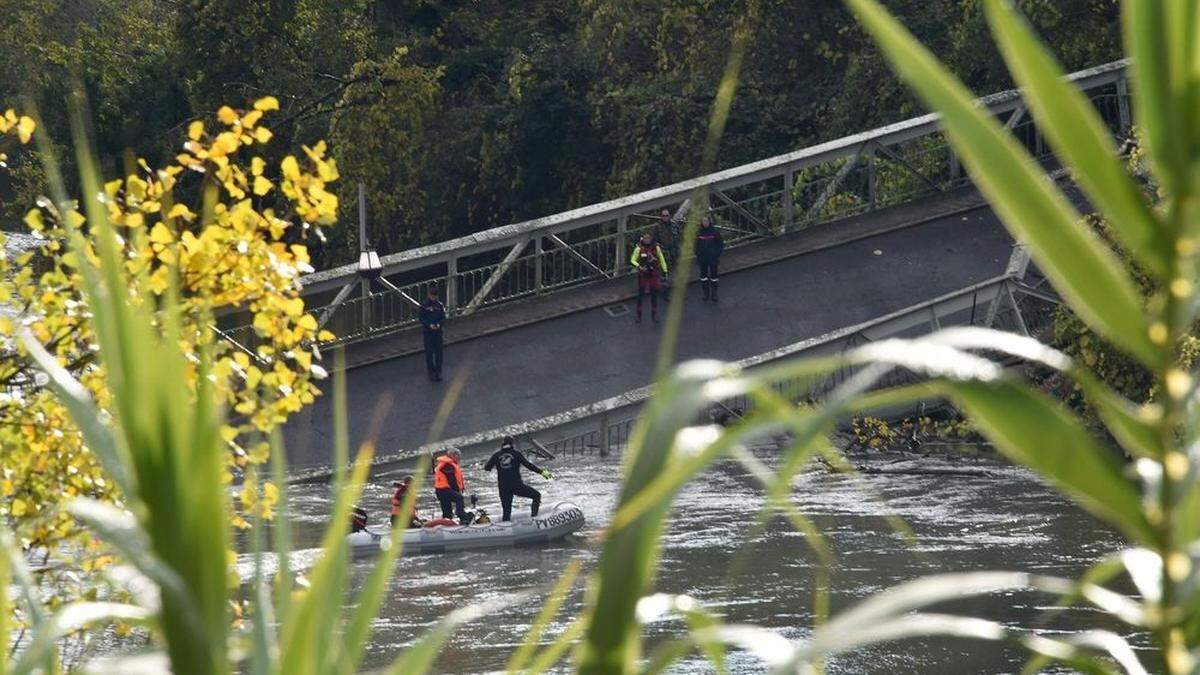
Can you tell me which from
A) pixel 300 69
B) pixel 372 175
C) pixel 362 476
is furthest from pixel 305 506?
pixel 362 476

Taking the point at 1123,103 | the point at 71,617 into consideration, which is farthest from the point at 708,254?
the point at 71,617

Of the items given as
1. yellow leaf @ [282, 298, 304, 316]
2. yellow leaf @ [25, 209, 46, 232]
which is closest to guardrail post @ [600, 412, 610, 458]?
yellow leaf @ [25, 209, 46, 232]

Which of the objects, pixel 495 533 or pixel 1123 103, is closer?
pixel 495 533

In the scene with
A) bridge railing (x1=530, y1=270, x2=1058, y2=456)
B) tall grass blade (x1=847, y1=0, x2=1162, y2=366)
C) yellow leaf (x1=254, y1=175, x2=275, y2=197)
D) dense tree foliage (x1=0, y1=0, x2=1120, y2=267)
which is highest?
dense tree foliage (x1=0, y1=0, x2=1120, y2=267)

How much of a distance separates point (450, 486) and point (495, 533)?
0.76 m

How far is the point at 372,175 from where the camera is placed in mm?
37281

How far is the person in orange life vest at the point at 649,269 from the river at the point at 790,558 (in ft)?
9.00

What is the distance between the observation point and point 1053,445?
1.89m

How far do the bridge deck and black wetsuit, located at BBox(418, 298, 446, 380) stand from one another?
0.84ft

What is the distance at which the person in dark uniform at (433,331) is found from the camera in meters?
26.3

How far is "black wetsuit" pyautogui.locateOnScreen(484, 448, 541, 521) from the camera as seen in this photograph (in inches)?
868

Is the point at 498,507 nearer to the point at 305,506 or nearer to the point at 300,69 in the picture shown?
the point at 305,506

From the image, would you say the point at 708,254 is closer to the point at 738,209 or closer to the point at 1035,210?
the point at 738,209

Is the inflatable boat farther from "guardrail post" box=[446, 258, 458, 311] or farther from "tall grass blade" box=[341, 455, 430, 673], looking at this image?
"tall grass blade" box=[341, 455, 430, 673]
